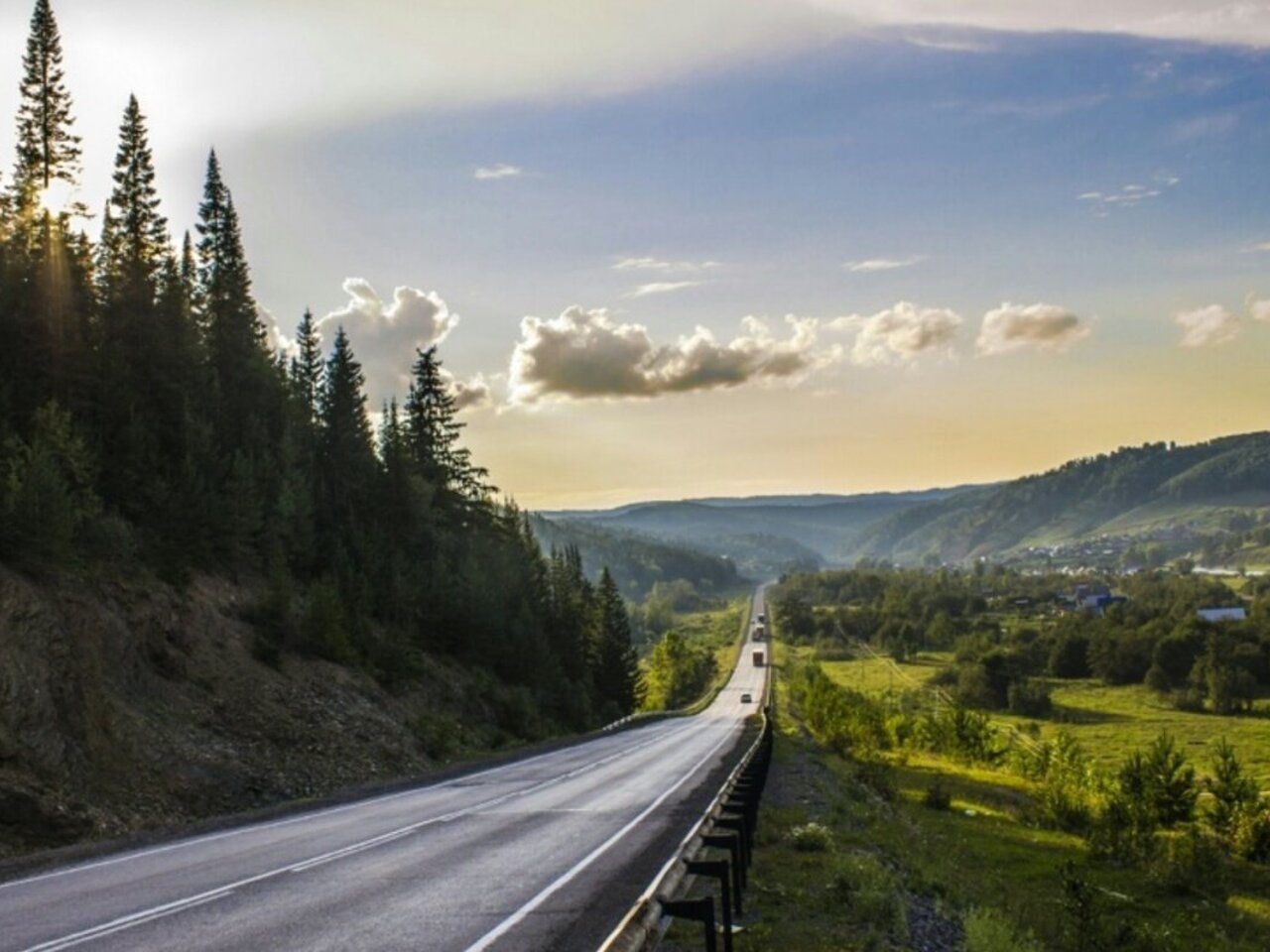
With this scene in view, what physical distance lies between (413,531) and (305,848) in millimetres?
47768

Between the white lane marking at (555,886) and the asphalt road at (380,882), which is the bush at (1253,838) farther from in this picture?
the white lane marking at (555,886)

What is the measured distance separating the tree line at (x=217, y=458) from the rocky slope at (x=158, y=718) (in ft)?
5.08

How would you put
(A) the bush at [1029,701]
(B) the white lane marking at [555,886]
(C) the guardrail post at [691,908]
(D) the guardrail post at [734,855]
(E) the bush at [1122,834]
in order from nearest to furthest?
(C) the guardrail post at [691,908]
(B) the white lane marking at [555,886]
(D) the guardrail post at [734,855]
(E) the bush at [1122,834]
(A) the bush at [1029,701]

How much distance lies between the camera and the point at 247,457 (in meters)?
45.7

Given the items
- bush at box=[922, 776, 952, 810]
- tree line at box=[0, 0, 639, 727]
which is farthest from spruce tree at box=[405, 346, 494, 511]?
bush at box=[922, 776, 952, 810]

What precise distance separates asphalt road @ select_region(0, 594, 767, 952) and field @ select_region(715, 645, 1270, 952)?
1.77 metres

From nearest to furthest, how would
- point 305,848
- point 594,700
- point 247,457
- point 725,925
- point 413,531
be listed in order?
1. point 725,925
2. point 305,848
3. point 247,457
4. point 413,531
5. point 594,700

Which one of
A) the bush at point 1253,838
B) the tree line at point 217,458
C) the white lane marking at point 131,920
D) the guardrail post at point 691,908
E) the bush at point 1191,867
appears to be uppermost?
the tree line at point 217,458

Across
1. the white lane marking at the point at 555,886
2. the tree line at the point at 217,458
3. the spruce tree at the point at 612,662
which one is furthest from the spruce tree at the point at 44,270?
the spruce tree at the point at 612,662

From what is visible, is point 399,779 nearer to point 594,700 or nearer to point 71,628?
point 71,628

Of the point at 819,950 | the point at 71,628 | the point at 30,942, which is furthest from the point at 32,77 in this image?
the point at 819,950

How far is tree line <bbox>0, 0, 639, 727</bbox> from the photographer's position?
33.1 metres

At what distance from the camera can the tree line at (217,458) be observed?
3309cm

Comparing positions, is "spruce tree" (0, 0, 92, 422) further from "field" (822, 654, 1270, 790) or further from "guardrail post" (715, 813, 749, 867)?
"field" (822, 654, 1270, 790)
